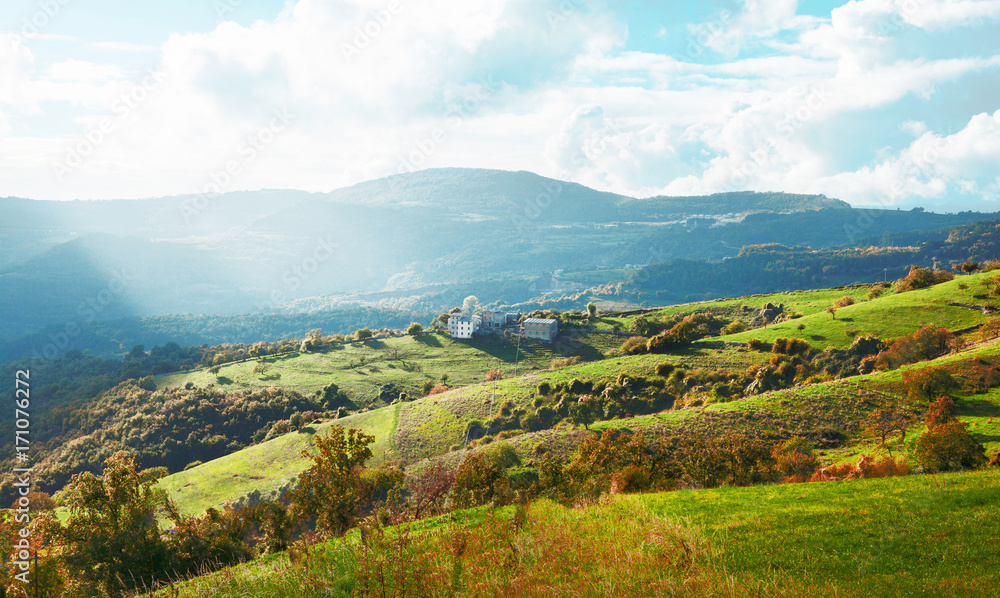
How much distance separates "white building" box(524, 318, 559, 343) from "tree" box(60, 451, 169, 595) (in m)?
92.4

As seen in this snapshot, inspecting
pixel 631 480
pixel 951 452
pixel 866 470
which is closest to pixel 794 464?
pixel 866 470

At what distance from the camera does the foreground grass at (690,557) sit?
752 centimetres

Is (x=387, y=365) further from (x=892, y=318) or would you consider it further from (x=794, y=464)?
(x=794, y=464)

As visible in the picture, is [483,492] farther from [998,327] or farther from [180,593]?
[998,327]

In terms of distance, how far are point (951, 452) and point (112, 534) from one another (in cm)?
3359

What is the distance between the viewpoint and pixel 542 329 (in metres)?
110

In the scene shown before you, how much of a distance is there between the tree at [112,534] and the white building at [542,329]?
92399 mm

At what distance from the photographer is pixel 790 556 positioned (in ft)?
28.9

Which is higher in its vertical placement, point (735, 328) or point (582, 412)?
point (735, 328)

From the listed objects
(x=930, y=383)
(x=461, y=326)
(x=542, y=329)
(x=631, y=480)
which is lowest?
(x=542, y=329)

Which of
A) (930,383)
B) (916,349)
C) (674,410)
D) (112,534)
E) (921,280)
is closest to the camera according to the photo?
(112,534)

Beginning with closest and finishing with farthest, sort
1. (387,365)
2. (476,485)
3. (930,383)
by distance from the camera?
1. (476,485)
2. (930,383)
3. (387,365)

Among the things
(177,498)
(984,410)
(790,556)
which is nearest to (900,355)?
(984,410)

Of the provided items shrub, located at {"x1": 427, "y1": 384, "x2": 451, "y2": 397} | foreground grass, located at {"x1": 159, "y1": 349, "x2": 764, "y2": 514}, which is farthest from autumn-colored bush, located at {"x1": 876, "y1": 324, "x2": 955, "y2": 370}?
shrub, located at {"x1": 427, "y1": 384, "x2": 451, "y2": 397}
